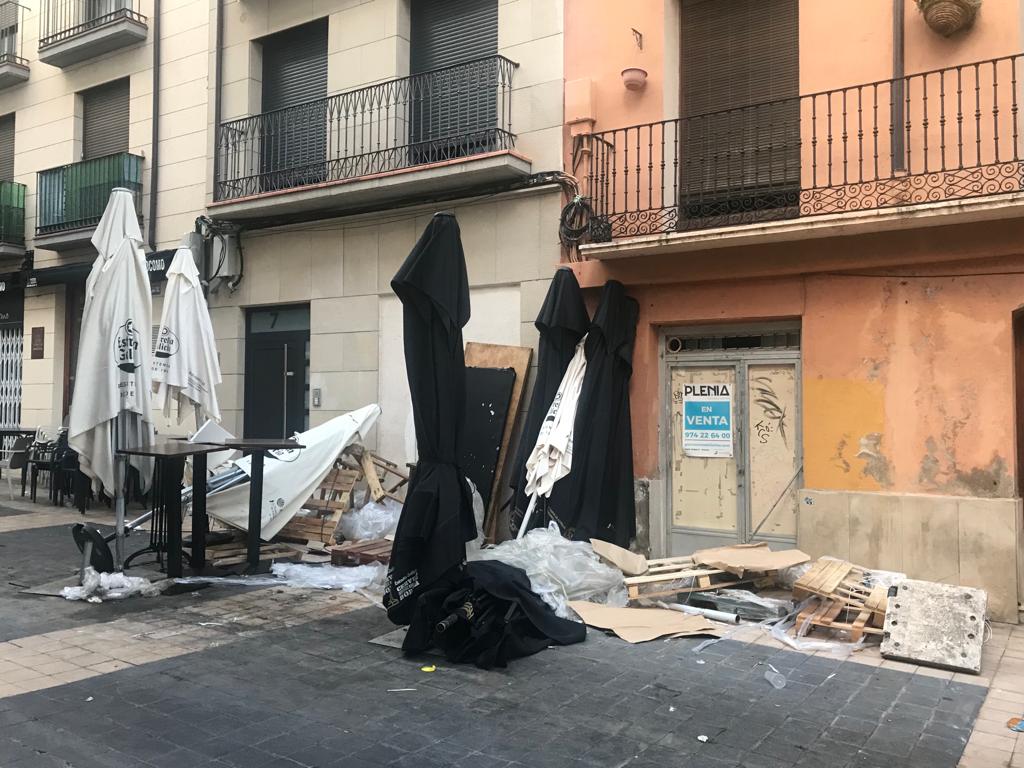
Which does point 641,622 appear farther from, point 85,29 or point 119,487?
point 85,29

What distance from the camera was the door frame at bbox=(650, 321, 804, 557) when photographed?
785 centimetres

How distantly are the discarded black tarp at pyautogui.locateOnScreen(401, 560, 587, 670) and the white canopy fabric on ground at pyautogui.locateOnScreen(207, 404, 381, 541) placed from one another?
347cm

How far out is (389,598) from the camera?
5.57 meters

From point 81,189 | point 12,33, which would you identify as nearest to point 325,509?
point 81,189

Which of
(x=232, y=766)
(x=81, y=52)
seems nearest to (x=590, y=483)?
(x=232, y=766)

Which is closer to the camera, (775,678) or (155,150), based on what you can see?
(775,678)

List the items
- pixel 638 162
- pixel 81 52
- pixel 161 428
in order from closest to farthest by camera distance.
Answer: pixel 638 162
pixel 161 428
pixel 81 52

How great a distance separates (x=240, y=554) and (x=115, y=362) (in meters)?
2.24

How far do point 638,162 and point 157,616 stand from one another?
242 inches

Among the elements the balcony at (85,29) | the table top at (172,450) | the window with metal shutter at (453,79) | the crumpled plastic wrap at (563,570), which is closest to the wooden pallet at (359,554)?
the crumpled plastic wrap at (563,570)

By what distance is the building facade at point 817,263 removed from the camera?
6.72m

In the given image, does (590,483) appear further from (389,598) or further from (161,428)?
(161,428)

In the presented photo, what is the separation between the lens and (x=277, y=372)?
1161cm

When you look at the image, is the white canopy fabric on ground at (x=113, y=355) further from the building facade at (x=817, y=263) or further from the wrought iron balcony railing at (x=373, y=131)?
the building facade at (x=817, y=263)
